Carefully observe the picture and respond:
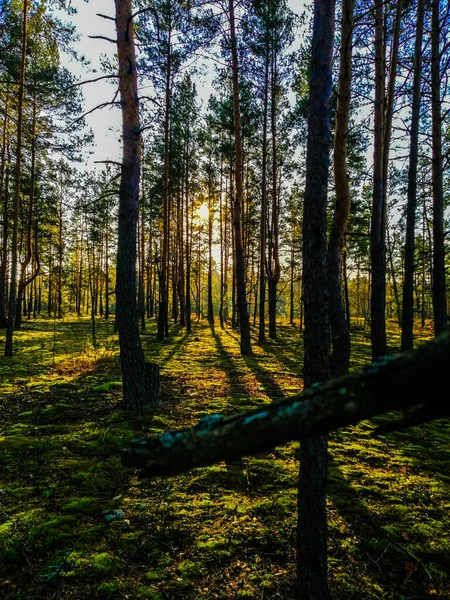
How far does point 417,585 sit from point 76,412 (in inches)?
206

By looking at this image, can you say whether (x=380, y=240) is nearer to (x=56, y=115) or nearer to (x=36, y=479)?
(x=36, y=479)

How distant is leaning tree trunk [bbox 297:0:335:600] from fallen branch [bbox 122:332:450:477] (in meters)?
1.53

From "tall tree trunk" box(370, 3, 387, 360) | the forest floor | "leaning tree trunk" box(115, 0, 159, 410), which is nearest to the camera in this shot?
the forest floor

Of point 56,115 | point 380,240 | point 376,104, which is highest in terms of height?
point 56,115

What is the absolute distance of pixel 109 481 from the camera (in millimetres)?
3682

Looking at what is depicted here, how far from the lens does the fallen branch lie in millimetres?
701

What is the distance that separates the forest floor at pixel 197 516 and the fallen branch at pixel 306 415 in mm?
728

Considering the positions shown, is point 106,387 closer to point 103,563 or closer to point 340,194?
point 103,563

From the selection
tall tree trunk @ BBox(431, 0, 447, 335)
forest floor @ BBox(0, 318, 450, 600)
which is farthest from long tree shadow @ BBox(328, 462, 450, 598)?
tall tree trunk @ BBox(431, 0, 447, 335)

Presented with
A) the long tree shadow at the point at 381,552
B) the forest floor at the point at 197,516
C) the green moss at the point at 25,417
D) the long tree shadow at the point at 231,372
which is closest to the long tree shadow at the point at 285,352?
the long tree shadow at the point at 231,372

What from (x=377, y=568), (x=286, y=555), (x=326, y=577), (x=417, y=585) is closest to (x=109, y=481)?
(x=286, y=555)

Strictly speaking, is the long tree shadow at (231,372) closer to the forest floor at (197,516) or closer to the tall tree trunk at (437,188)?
the forest floor at (197,516)

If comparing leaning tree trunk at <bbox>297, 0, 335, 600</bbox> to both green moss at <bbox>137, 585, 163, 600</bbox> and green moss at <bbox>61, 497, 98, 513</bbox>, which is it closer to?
green moss at <bbox>137, 585, 163, 600</bbox>

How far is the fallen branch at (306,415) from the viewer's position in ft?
2.30
